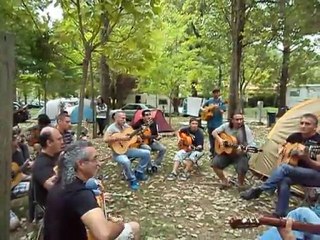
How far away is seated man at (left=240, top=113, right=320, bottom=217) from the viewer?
5.90m

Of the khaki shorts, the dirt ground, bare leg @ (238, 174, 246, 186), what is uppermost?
the khaki shorts

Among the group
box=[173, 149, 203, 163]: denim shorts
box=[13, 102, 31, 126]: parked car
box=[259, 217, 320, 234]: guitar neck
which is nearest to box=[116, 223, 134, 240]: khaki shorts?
box=[259, 217, 320, 234]: guitar neck

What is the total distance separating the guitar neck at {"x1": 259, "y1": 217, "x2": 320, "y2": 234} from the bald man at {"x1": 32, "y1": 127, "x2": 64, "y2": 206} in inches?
77.9

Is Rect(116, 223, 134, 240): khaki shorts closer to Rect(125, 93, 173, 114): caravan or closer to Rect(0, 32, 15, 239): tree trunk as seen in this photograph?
Rect(0, 32, 15, 239): tree trunk

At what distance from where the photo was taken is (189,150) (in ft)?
29.1

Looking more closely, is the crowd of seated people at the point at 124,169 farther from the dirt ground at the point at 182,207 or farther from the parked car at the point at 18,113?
the parked car at the point at 18,113

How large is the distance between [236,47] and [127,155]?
8.84 m

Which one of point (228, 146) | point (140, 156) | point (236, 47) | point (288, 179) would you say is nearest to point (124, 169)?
point (140, 156)

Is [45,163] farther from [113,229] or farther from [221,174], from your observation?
[221,174]

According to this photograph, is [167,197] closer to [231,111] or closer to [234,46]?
[231,111]

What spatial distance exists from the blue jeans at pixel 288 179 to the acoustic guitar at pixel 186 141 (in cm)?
293

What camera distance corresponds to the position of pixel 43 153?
14.9ft

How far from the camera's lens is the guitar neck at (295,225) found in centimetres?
307

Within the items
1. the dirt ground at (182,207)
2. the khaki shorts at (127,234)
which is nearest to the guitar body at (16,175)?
the dirt ground at (182,207)
